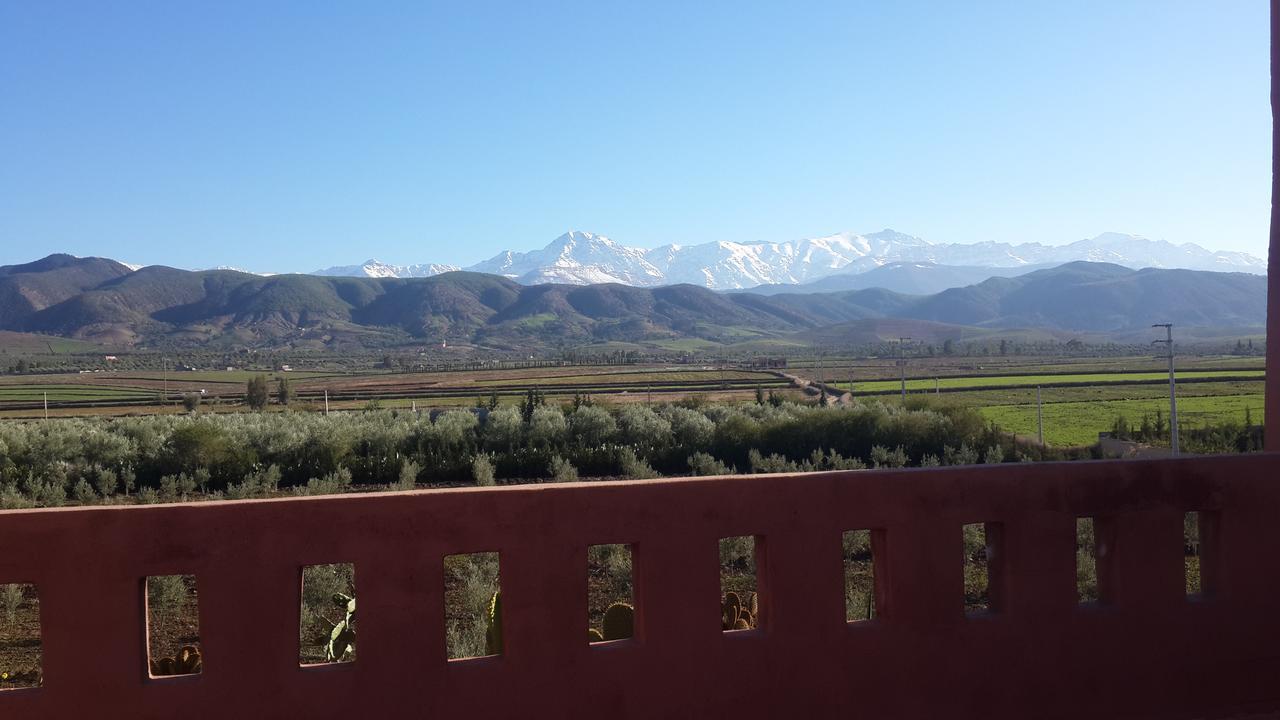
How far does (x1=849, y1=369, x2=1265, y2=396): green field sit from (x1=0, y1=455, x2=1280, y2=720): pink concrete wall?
60.9 metres

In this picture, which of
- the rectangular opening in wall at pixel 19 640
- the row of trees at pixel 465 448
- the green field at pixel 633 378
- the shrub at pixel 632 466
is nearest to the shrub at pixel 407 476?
the row of trees at pixel 465 448

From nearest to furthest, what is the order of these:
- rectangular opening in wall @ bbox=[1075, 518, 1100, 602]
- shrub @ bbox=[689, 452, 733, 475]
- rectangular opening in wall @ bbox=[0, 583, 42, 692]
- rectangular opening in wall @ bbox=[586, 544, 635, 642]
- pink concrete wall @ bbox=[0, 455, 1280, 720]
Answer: pink concrete wall @ bbox=[0, 455, 1280, 720], rectangular opening in wall @ bbox=[0, 583, 42, 692], rectangular opening in wall @ bbox=[1075, 518, 1100, 602], rectangular opening in wall @ bbox=[586, 544, 635, 642], shrub @ bbox=[689, 452, 733, 475]

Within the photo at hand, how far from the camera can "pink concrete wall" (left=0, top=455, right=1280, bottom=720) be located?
4.27 metres

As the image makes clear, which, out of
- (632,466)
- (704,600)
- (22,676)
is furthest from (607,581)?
(632,466)

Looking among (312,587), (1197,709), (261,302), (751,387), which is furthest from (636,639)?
(261,302)

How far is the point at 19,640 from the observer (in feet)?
33.7

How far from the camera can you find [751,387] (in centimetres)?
7138

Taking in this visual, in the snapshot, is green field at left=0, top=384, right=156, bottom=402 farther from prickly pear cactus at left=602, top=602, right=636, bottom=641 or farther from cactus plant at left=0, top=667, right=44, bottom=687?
prickly pear cactus at left=602, top=602, right=636, bottom=641

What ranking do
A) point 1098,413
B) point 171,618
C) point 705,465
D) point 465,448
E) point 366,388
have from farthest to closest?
point 366,388
point 1098,413
point 465,448
point 705,465
point 171,618

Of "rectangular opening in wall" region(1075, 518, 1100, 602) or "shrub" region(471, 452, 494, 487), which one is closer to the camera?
"rectangular opening in wall" region(1075, 518, 1100, 602)

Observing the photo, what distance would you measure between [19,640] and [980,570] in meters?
11.4

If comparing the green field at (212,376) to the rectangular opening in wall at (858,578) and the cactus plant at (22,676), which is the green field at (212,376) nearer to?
the rectangular opening in wall at (858,578)

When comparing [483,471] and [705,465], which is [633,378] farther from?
[483,471]

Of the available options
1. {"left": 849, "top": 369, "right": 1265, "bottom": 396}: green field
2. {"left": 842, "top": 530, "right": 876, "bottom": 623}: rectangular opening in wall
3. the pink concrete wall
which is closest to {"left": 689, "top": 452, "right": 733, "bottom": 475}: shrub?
{"left": 842, "top": 530, "right": 876, "bottom": 623}: rectangular opening in wall
